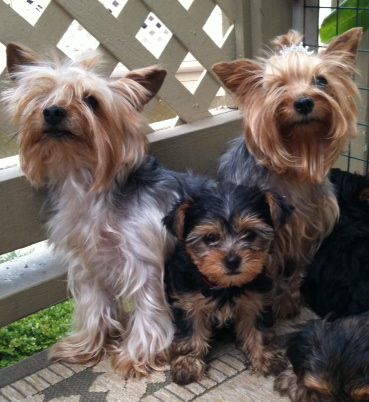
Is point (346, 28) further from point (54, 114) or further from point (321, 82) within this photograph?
point (54, 114)

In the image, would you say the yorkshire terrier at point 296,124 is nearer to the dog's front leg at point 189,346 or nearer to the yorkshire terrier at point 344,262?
the yorkshire terrier at point 344,262

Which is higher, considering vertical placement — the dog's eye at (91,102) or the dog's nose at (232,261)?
the dog's eye at (91,102)

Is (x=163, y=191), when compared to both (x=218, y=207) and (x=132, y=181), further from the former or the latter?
(x=218, y=207)

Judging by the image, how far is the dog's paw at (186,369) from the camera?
107 inches

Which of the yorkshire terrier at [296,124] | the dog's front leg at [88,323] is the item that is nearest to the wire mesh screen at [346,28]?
the yorkshire terrier at [296,124]

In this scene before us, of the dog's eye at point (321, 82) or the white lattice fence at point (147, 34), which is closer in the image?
the dog's eye at point (321, 82)

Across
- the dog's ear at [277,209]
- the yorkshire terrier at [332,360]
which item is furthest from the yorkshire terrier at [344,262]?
the dog's ear at [277,209]

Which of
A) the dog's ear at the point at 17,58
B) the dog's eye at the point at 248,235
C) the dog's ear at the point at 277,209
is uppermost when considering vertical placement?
the dog's ear at the point at 17,58

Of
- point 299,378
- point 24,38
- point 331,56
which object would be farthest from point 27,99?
point 299,378

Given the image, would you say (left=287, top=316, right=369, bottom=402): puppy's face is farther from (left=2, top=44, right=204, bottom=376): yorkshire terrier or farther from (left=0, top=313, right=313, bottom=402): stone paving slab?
(left=2, top=44, right=204, bottom=376): yorkshire terrier

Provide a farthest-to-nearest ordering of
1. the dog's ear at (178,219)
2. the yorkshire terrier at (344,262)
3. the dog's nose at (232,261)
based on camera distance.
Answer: the yorkshire terrier at (344,262) < the dog's ear at (178,219) < the dog's nose at (232,261)

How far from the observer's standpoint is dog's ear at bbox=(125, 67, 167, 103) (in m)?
2.76

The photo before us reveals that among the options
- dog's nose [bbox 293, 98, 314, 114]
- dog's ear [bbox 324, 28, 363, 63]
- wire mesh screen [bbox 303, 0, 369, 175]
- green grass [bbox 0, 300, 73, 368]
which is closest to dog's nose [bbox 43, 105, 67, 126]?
dog's nose [bbox 293, 98, 314, 114]

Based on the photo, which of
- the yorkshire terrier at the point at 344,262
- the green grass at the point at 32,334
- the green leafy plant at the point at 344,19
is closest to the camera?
the yorkshire terrier at the point at 344,262
